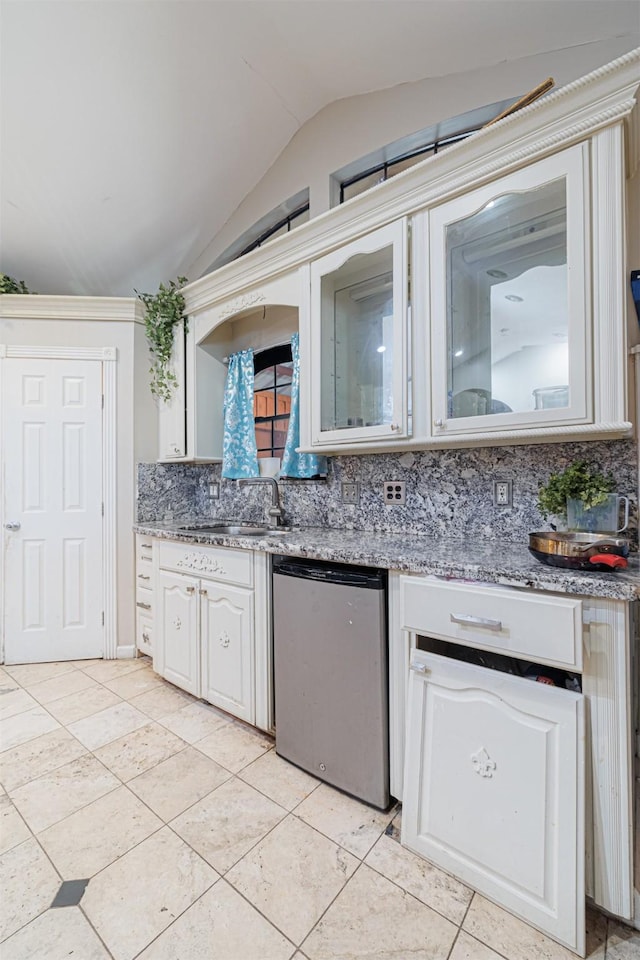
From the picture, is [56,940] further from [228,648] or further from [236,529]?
[236,529]

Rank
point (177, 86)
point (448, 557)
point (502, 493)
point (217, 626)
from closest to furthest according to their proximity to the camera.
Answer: point (448, 557) → point (502, 493) → point (217, 626) → point (177, 86)

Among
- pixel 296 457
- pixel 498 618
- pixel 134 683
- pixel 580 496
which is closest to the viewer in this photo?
pixel 498 618

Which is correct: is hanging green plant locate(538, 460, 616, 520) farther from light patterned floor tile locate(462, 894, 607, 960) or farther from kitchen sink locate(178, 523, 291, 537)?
kitchen sink locate(178, 523, 291, 537)

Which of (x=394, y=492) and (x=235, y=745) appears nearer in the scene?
(x=235, y=745)

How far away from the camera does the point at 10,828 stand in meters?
1.43

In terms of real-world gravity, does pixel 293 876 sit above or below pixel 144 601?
below

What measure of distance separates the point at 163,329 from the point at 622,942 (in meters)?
3.36

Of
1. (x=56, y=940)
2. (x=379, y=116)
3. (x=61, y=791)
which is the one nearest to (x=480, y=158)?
(x=379, y=116)

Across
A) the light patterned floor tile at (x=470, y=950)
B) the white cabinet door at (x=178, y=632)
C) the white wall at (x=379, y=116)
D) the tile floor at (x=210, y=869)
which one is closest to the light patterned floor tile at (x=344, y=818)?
the tile floor at (x=210, y=869)

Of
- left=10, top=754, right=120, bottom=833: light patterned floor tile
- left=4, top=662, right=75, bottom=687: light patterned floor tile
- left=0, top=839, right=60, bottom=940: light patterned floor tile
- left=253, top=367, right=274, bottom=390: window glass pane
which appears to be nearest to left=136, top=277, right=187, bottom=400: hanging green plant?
left=253, top=367, right=274, bottom=390: window glass pane

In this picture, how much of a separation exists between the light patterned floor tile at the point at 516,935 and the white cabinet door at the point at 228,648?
1.07 m

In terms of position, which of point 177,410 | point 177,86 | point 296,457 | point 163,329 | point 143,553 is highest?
point 177,86

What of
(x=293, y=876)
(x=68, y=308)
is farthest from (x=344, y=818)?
(x=68, y=308)

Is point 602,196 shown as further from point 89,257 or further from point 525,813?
point 89,257
